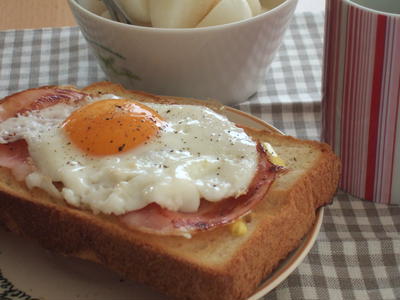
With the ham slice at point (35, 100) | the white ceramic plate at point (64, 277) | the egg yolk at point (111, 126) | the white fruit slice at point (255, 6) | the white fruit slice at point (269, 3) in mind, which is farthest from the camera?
the white fruit slice at point (269, 3)

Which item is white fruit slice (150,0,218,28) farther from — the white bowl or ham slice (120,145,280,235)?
ham slice (120,145,280,235)

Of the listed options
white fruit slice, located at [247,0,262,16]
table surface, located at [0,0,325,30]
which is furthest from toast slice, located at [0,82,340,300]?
table surface, located at [0,0,325,30]

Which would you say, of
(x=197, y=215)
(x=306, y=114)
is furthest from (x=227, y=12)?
(x=197, y=215)

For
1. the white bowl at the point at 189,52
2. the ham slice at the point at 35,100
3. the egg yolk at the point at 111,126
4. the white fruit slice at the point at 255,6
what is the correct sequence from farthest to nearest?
the white fruit slice at the point at 255,6 → the white bowl at the point at 189,52 → the ham slice at the point at 35,100 → the egg yolk at the point at 111,126

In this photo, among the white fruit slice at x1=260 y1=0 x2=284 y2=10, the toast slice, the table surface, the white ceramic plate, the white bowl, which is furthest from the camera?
the table surface

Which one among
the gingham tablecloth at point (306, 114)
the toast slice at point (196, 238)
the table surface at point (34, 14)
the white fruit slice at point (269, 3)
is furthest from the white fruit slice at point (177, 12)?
the table surface at point (34, 14)

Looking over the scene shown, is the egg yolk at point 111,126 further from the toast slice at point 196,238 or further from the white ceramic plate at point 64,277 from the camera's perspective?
the white ceramic plate at point 64,277
